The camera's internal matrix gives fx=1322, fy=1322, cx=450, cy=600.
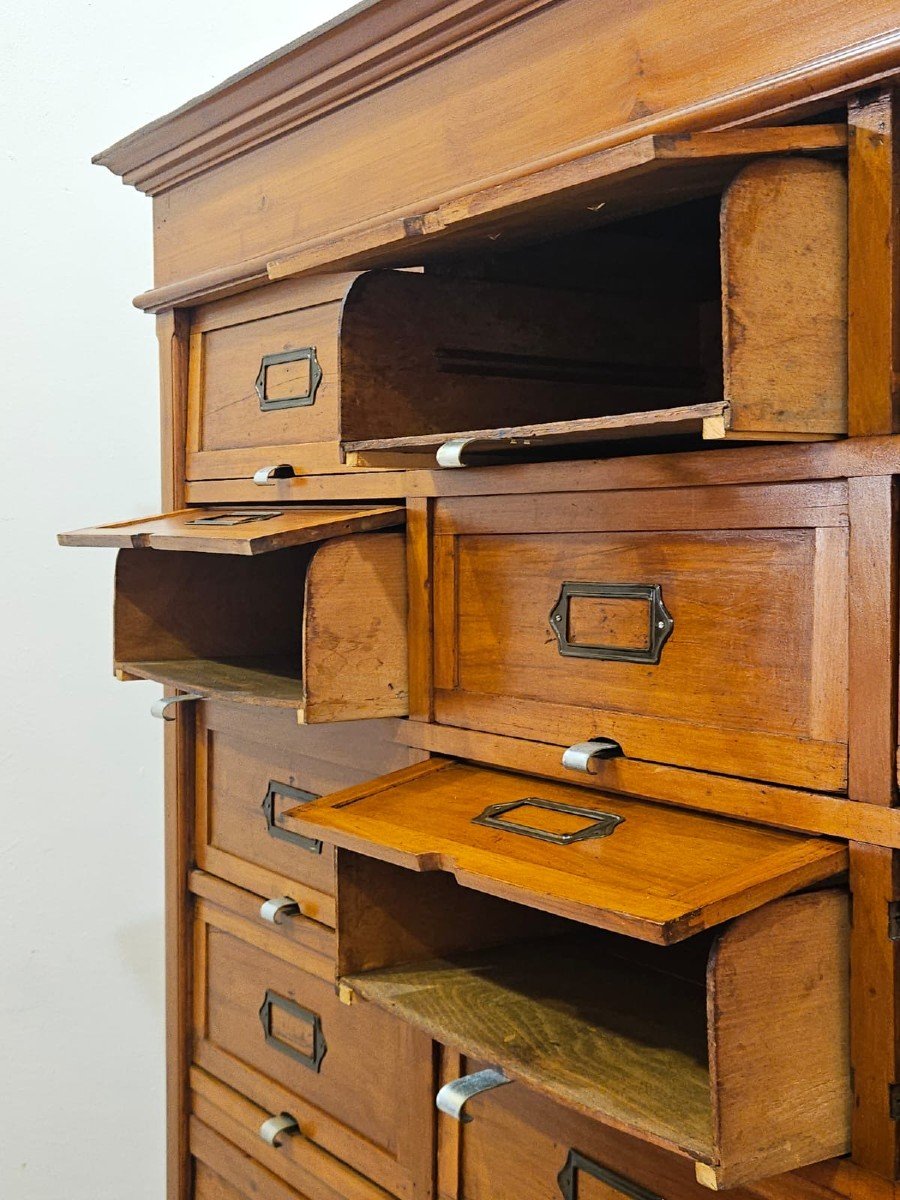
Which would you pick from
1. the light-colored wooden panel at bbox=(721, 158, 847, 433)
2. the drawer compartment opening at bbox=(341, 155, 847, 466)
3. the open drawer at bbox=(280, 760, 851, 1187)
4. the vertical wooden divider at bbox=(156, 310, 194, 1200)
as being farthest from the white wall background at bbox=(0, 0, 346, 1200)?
the light-colored wooden panel at bbox=(721, 158, 847, 433)

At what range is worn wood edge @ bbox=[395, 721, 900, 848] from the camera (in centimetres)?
94

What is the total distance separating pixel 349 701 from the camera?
1345 millimetres

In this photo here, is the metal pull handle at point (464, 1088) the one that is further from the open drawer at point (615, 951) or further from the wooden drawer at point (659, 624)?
the wooden drawer at point (659, 624)

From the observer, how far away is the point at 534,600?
1227 mm

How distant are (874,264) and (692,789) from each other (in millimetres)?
425

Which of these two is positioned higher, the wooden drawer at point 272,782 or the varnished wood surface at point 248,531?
the varnished wood surface at point 248,531

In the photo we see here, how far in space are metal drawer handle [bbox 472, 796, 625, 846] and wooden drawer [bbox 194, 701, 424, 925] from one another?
0.86 feet

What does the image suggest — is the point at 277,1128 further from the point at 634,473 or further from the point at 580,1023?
the point at 634,473

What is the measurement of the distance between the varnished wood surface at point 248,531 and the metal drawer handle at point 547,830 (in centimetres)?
32

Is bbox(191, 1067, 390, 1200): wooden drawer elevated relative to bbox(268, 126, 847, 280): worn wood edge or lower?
lower

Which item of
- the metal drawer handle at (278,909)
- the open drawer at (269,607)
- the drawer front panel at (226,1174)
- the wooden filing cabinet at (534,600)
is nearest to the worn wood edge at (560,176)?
the wooden filing cabinet at (534,600)

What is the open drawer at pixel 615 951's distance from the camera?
0.88 metres

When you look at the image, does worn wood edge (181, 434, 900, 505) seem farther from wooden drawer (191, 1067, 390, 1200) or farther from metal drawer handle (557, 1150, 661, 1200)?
wooden drawer (191, 1067, 390, 1200)

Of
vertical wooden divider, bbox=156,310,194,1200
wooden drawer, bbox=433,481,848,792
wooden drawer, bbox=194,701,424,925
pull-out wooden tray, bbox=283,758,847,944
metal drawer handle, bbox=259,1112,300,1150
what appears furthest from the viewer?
vertical wooden divider, bbox=156,310,194,1200
